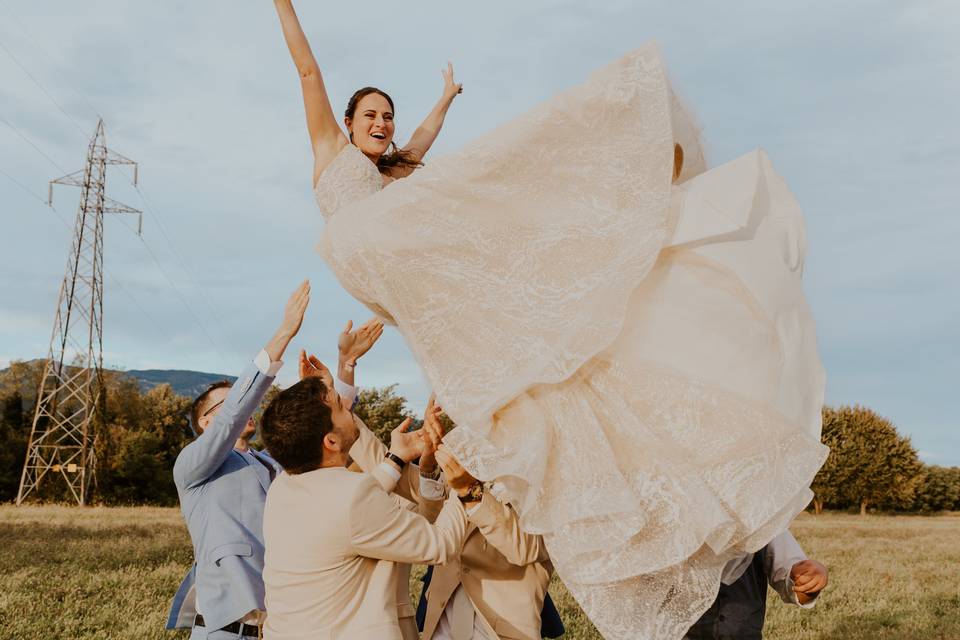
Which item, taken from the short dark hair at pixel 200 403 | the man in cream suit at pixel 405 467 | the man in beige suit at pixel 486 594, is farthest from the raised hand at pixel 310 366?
the man in beige suit at pixel 486 594

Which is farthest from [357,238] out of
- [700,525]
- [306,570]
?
[700,525]

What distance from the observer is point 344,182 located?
4.36m

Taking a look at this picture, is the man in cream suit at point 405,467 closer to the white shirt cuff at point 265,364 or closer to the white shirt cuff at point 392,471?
the white shirt cuff at point 392,471

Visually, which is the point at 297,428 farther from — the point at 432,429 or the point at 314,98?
the point at 314,98

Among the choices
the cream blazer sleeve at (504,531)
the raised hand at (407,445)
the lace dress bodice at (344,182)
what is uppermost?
the lace dress bodice at (344,182)

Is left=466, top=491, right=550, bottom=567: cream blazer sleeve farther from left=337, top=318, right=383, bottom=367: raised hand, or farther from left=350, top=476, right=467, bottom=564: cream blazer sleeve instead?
left=337, top=318, right=383, bottom=367: raised hand

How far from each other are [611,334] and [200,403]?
301 cm

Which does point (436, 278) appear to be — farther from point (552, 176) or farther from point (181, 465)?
point (181, 465)

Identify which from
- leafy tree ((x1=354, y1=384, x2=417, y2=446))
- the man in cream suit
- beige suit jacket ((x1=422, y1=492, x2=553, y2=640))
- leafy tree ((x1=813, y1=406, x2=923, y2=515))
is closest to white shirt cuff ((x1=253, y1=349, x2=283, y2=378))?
the man in cream suit

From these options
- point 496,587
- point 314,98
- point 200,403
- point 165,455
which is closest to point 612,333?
point 496,587

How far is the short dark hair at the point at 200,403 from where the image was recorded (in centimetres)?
533

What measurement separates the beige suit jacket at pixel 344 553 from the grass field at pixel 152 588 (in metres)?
6.12

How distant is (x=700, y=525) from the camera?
3176 mm

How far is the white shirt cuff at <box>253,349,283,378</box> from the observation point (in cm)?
462
